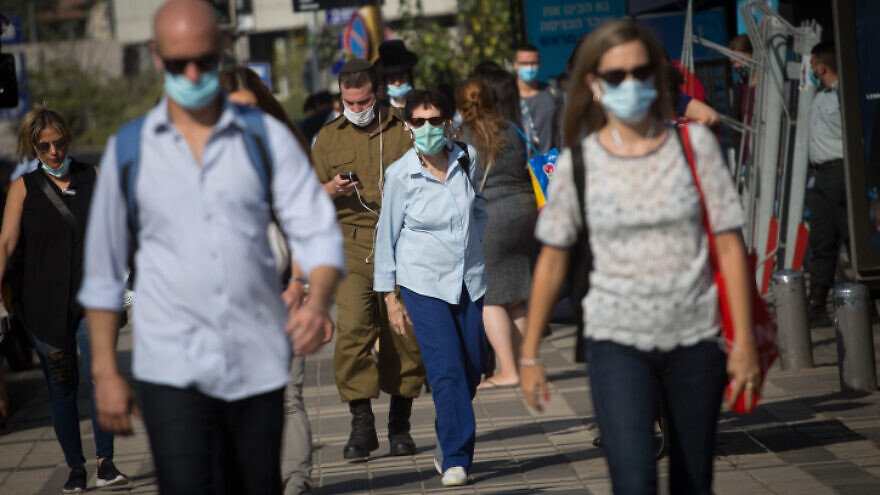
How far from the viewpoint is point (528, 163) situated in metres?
8.77

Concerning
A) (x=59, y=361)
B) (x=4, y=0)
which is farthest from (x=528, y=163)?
(x=4, y=0)

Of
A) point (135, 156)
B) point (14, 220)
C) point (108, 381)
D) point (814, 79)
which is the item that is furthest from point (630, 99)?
point (814, 79)

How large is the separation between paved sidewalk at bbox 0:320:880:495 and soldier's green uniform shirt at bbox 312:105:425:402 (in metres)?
0.43

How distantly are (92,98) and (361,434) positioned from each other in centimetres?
5958

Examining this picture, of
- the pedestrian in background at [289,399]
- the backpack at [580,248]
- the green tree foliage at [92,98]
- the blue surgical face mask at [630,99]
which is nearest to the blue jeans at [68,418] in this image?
the pedestrian in background at [289,399]

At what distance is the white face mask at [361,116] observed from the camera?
287 inches

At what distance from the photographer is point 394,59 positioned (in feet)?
35.6

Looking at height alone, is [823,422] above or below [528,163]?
below

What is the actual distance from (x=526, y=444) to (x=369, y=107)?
2.02 m

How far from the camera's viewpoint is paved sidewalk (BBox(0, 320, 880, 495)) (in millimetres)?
6320

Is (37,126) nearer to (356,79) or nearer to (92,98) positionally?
(356,79)

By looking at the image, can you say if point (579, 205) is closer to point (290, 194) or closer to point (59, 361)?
point (290, 194)

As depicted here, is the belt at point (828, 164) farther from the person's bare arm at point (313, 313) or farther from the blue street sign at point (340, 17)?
the blue street sign at point (340, 17)

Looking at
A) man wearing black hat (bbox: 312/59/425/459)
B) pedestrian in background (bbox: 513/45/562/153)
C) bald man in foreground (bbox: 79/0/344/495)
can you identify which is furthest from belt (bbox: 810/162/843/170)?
bald man in foreground (bbox: 79/0/344/495)
